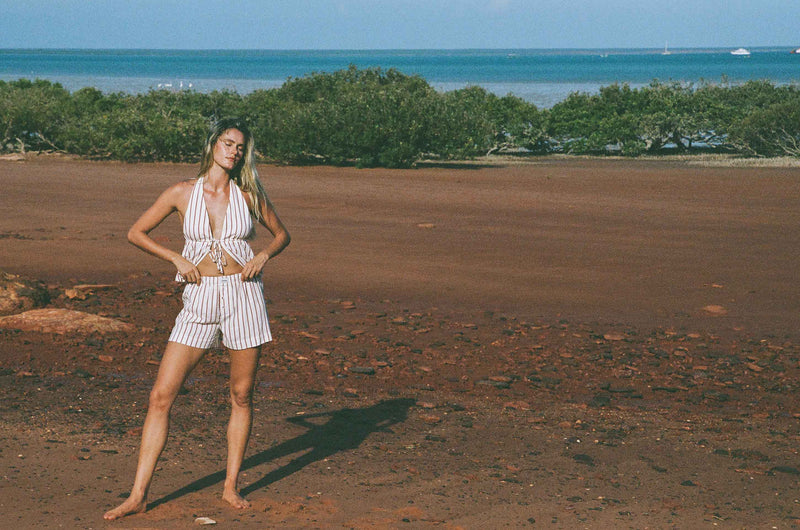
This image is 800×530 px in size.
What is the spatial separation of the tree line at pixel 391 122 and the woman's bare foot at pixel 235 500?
18.6 m

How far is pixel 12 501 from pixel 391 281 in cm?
677

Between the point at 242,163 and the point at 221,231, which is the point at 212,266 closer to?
the point at 221,231

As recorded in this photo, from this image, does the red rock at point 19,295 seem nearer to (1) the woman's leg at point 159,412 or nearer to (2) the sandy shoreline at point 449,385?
(2) the sandy shoreline at point 449,385

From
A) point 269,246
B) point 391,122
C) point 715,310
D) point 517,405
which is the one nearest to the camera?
point 269,246

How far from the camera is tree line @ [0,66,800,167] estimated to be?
26.8 meters

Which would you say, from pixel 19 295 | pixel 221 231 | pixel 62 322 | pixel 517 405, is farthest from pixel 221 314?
pixel 19 295

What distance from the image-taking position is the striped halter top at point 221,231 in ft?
15.1

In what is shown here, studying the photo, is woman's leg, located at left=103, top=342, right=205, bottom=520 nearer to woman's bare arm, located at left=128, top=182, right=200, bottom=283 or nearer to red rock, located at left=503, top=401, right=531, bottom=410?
woman's bare arm, located at left=128, top=182, right=200, bottom=283

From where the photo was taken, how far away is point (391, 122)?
86.1 ft

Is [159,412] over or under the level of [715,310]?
over

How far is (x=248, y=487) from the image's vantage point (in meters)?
5.23

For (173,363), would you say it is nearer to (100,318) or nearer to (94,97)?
(100,318)

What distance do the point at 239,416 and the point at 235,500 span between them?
38 centimetres

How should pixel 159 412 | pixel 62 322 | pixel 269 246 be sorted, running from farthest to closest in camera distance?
1. pixel 62 322
2. pixel 269 246
3. pixel 159 412
